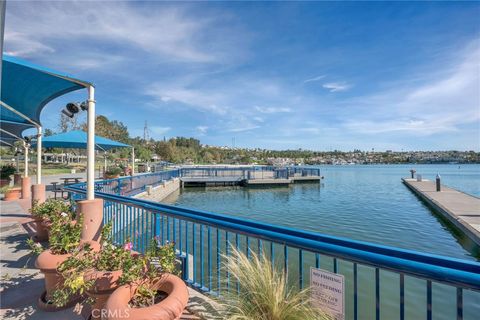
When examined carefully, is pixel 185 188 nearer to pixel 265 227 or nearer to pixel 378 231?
pixel 378 231

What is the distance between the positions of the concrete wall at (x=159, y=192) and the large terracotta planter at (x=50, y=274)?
10.3 m

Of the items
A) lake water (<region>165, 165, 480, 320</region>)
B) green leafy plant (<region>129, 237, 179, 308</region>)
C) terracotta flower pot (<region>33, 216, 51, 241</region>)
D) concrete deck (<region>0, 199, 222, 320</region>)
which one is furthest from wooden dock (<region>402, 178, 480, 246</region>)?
terracotta flower pot (<region>33, 216, 51, 241</region>)

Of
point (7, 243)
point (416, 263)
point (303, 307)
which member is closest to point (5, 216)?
point (7, 243)

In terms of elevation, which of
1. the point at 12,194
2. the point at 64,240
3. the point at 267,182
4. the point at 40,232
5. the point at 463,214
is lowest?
the point at 463,214

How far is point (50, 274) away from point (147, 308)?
1.63 metres

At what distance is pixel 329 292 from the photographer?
189 centimetres

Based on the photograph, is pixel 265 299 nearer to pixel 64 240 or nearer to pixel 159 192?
pixel 64 240

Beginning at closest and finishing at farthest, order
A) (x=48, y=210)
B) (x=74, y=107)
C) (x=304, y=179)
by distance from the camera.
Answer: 1. (x=74, y=107)
2. (x=48, y=210)
3. (x=304, y=179)

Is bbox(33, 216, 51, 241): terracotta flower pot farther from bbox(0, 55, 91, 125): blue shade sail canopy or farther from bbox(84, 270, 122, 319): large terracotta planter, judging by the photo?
bbox(84, 270, 122, 319): large terracotta planter

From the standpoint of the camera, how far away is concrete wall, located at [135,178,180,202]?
44.8ft

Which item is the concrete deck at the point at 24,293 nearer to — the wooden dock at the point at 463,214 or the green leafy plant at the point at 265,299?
the green leafy plant at the point at 265,299

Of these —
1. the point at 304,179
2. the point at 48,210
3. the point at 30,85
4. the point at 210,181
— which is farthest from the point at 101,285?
the point at 304,179

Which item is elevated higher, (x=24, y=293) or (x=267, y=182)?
(x=24, y=293)

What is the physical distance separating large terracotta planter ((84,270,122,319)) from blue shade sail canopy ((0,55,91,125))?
2854 millimetres
